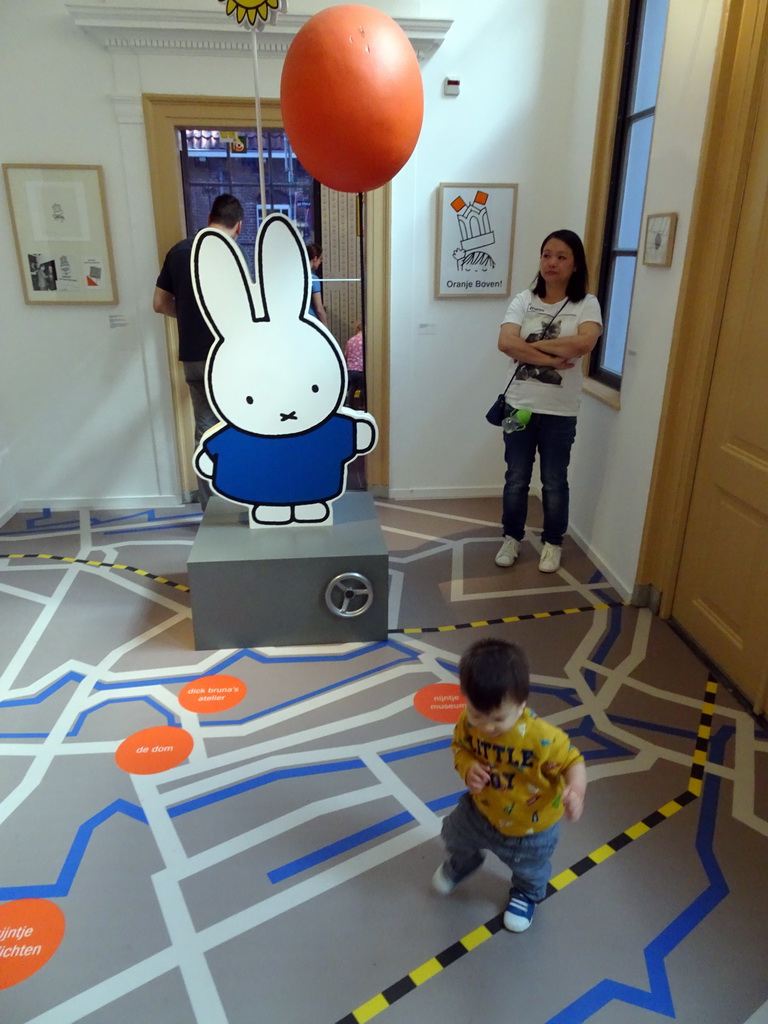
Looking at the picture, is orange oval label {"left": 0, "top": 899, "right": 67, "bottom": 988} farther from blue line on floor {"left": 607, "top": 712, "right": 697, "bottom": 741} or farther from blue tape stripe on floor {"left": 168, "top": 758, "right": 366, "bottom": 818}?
blue line on floor {"left": 607, "top": 712, "right": 697, "bottom": 741}

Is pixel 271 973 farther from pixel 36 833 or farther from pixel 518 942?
pixel 36 833

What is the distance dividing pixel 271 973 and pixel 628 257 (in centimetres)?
298

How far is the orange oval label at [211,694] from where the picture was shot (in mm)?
2193

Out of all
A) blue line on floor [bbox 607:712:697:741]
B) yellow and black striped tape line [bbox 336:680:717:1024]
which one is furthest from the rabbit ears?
yellow and black striped tape line [bbox 336:680:717:1024]

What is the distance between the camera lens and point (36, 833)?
172cm

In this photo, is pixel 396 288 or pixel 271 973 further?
pixel 396 288

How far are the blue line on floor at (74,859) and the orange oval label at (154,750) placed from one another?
13 cm

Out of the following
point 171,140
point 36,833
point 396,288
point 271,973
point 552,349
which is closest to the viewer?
point 271,973

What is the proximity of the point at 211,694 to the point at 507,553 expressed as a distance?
1490 millimetres

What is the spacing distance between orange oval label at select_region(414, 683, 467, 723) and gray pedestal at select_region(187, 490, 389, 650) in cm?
35

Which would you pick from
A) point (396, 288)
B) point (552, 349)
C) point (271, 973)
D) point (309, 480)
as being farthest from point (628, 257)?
point (271, 973)

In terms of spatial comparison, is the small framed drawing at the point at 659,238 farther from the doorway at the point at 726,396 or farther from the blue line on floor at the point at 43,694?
the blue line on floor at the point at 43,694

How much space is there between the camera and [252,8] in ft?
7.01

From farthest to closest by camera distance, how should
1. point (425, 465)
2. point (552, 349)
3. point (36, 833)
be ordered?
point (425, 465), point (552, 349), point (36, 833)
